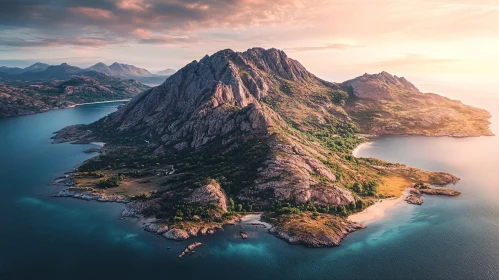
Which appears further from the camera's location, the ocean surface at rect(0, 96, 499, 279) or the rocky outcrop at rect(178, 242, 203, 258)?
the rocky outcrop at rect(178, 242, 203, 258)

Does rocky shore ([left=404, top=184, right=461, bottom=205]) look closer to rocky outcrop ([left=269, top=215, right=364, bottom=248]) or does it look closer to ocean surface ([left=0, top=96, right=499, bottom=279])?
ocean surface ([left=0, top=96, right=499, bottom=279])

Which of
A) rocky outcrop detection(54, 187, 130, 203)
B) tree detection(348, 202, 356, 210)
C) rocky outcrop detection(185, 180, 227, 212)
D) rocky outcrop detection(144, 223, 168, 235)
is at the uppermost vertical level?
rocky outcrop detection(185, 180, 227, 212)

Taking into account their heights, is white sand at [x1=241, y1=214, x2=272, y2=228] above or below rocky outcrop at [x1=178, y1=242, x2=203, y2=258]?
above

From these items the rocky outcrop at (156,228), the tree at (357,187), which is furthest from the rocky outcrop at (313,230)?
the rocky outcrop at (156,228)

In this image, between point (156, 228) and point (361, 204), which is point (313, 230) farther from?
point (156, 228)

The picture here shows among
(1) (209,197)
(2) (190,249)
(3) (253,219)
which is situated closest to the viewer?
(2) (190,249)

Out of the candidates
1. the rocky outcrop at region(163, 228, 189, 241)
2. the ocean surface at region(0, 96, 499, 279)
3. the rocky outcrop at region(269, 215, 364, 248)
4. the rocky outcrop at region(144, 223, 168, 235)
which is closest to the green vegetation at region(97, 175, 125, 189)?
the ocean surface at region(0, 96, 499, 279)

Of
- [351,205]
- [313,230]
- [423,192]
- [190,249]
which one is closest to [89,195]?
[190,249]

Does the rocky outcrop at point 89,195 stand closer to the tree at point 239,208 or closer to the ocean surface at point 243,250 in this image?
the ocean surface at point 243,250

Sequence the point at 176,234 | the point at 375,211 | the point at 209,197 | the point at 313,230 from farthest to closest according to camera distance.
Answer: the point at 375,211
the point at 209,197
the point at 313,230
the point at 176,234
